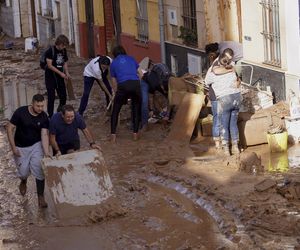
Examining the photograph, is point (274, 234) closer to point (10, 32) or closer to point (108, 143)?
point (108, 143)

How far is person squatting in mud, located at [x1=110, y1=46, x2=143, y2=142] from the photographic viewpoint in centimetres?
1433

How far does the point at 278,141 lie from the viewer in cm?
1297

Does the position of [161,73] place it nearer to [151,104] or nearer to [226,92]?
[151,104]

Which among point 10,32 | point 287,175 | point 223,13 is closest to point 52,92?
point 223,13

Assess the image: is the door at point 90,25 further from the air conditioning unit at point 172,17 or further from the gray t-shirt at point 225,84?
the gray t-shirt at point 225,84

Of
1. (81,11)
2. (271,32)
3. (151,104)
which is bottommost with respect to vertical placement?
(151,104)

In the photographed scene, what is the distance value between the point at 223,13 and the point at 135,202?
6.80m

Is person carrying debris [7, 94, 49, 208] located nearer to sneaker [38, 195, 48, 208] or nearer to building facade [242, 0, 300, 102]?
sneaker [38, 195, 48, 208]

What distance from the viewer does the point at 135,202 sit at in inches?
448

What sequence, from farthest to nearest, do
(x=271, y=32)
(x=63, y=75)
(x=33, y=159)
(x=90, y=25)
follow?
(x=90, y=25)
(x=63, y=75)
(x=271, y=32)
(x=33, y=159)

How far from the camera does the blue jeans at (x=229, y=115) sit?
41.8ft

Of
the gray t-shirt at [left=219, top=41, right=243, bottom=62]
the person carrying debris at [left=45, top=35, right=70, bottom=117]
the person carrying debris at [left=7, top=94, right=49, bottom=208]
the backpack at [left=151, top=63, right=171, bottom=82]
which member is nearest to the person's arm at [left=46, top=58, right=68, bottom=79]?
the person carrying debris at [left=45, top=35, right=70, bottom=117]

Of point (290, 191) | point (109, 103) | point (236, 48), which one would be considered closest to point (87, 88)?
point (109, 103)

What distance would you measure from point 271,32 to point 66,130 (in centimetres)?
555
